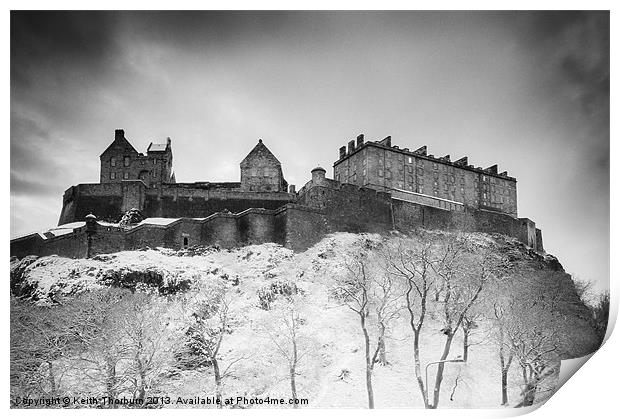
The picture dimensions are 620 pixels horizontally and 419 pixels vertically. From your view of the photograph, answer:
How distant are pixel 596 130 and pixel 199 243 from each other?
1300 centimetres

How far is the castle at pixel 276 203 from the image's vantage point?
68.0 ft

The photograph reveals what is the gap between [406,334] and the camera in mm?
17828

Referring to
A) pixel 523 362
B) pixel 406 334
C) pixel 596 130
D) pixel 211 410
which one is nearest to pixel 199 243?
pixel 406 334

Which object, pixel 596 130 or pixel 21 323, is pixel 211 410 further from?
pixel 596 130

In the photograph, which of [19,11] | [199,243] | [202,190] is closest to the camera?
[19,11]

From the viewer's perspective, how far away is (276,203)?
2373 cm

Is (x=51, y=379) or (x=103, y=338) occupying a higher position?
(x=103, y=338)

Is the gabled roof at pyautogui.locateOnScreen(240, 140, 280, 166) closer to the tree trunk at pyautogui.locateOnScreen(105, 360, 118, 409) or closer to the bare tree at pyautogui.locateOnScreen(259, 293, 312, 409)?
the bare tree at pyautogui.locateOnScreen(259, 293, 312, 409)

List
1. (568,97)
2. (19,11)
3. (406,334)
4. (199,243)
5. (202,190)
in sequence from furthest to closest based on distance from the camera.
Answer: (202,190), (199,243), (406,334), (568,97), (19,11)

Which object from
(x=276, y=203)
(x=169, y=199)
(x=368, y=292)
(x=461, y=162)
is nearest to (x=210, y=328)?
(x=368, y=292)

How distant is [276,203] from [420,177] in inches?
272

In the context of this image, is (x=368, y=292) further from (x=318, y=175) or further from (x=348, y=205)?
(x=318, y=175)

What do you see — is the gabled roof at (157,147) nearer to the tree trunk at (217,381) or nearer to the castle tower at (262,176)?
the castle tower at (262,176)

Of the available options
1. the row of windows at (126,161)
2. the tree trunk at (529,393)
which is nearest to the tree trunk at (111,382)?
the tree trunk at (529,393)
